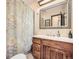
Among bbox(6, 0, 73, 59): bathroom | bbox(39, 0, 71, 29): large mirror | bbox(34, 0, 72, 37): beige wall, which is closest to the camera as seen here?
bbox(6, 0, 73, 59): bathroom

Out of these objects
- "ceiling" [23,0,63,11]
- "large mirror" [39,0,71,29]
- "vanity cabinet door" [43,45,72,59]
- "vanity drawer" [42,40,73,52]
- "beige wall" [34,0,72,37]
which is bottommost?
"vanity cabinet door" [43,45,72,59]

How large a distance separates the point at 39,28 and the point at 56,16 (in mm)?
1059

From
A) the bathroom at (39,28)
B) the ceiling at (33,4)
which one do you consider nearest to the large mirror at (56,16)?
the bathroom at (39,28)

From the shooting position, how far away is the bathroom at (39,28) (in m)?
2.43

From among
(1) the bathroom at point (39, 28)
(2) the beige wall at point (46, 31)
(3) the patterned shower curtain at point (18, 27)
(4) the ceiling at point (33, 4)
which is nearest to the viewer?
(1) the bathroom at point (39, 28)

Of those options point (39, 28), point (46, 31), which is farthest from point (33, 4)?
point (46, 31)

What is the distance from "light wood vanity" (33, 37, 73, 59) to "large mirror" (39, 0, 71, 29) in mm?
549

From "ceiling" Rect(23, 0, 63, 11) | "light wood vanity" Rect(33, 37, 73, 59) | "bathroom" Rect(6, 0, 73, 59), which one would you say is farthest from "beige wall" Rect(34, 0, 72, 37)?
"light wood vanity" Rect(33, 37, 73, 59)

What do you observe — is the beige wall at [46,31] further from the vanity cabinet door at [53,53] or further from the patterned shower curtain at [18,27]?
the vanity cabinet door at [53,53]

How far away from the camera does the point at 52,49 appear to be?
2.44 metres

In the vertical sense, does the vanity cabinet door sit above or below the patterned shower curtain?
below

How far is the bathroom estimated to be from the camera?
243 cm

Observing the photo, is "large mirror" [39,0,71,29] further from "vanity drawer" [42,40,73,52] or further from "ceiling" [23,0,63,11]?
"vanity drawer" [42,40,73,52]
